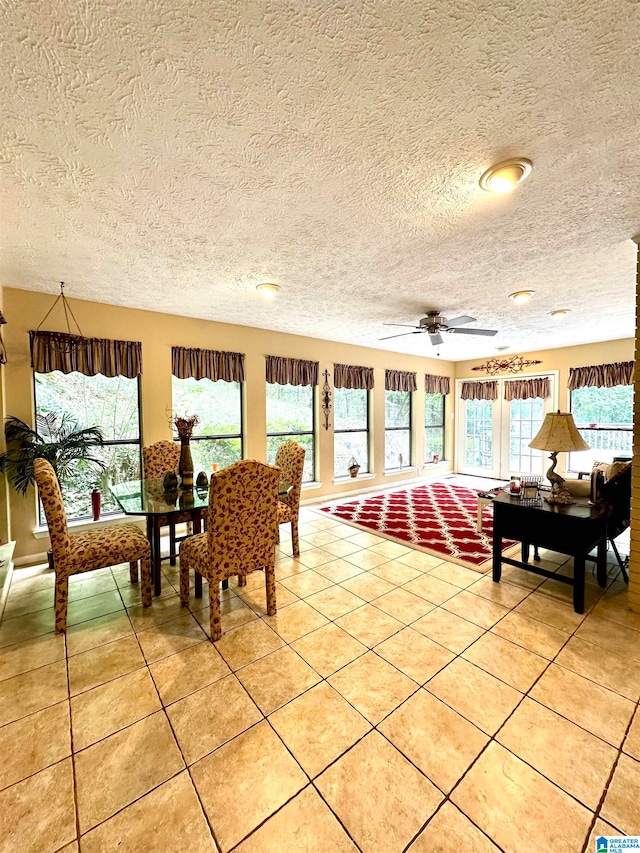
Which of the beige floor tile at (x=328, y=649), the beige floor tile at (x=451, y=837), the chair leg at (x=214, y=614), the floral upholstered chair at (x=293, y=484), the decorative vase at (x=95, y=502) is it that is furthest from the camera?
the decorative vase at (x=95, y=502)

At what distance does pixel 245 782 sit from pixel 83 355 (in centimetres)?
382

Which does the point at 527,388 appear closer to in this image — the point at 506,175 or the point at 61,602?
the point at 506,175

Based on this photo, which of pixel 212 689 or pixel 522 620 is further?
pixel 522 620

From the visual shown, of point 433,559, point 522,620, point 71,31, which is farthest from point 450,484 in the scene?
point 71,31

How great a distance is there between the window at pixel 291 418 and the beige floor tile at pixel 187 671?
3089mm

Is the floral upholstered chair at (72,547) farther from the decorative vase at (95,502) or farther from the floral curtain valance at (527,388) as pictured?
the floral curtain valance at (527,388)

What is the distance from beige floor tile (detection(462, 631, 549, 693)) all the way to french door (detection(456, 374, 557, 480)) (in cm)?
536

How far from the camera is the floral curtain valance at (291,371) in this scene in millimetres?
5094

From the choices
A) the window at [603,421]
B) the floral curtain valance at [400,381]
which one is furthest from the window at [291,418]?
the window at [603,421]

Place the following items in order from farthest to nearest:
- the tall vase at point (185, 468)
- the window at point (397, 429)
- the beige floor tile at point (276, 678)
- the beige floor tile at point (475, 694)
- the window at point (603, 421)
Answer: the window at point (397, 429)
the window at point (603, 421)
the tall vase at point (185, 468)
the beige floor tile at point (276, 678)
the beige floor tile at point (475, 694)

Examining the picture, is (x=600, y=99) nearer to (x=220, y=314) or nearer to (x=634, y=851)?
(x=634, y=851)

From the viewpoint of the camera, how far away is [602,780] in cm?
138

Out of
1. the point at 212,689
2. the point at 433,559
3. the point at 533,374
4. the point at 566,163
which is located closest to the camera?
the point at 566,163

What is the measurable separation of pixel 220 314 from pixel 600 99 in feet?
12.3
